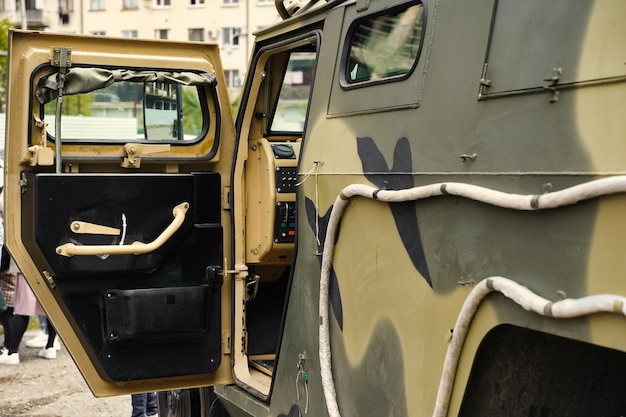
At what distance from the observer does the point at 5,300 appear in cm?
901

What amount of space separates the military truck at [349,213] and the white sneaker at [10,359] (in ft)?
12.1

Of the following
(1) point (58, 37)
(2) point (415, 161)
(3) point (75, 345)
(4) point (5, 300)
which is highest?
(1) point (58, 37)

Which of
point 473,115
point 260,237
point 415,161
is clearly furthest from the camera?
point 260,237

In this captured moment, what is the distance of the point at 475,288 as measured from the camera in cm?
288

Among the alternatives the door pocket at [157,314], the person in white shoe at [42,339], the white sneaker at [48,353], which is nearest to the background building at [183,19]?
the person in white shoe at [42,339]

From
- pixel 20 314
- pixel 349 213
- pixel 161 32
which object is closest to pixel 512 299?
pixel 349 213

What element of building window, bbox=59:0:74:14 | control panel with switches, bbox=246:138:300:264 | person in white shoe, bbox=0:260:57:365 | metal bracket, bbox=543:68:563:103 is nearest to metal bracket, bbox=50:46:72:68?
control panel with switches, bbox=246:138:300:264

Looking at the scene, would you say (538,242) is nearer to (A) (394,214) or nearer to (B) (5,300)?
(A) (394,214)

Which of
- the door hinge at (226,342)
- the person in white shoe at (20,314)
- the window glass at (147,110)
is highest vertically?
the window glass at (147,110)

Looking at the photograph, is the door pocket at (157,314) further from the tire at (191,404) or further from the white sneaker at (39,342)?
the white sneaker at (39,342)

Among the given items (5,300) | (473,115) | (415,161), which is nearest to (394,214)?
(415,161)

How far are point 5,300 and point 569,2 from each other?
7.50m

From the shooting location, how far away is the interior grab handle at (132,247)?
14.7 ft

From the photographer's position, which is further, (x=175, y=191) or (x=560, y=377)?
(x=175, y=191)
